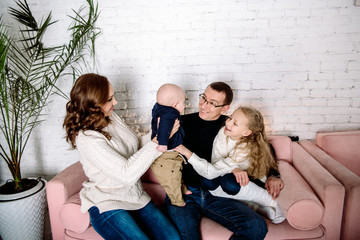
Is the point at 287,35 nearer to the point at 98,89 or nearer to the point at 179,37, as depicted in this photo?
the point at 179,37

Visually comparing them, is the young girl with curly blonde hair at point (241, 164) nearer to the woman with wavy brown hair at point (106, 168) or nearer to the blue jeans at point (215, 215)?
the blue jeans at point (215, 215)

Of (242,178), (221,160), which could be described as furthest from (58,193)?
(242,178)

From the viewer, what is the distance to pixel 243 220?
1.66 m

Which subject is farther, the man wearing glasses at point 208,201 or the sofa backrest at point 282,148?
the sofa backrest at point 282,148

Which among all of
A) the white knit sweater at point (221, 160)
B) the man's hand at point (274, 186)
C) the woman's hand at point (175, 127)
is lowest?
the man's hand at point (274, 186)

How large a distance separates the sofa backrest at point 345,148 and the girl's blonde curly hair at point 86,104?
2211 millimetres

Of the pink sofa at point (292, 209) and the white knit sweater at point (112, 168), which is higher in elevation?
the white knit sweater at point (112, 168)

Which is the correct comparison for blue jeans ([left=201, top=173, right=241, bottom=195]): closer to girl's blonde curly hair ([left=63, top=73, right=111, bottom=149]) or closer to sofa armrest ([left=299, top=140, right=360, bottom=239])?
sofa armrest ([left=299, top=140, right=360, bottom=239])

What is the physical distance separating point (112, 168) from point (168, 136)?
1.37ft

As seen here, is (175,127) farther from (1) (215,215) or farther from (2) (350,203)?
(2) (350,203)

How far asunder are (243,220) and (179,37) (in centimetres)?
186

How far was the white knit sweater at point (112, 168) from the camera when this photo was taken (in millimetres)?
1519

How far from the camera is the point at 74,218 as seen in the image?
1.74 meters

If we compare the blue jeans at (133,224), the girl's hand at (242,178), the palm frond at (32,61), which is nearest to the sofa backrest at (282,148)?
the girl's hand at (242,178)
